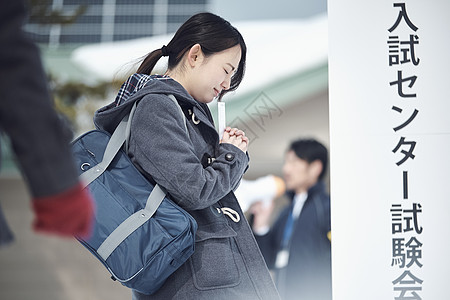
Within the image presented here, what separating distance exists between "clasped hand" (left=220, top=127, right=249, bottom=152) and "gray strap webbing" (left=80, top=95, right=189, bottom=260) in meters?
0.13

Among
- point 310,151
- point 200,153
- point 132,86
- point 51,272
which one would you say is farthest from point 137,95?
point 51,272

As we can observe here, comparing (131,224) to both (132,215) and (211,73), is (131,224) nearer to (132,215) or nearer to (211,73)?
(132,215)

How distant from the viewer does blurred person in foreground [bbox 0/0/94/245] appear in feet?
2.42

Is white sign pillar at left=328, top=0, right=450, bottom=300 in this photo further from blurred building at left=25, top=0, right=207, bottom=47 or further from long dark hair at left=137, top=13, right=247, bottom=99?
blurred building at left=25, top=0, right=207, bottom=47

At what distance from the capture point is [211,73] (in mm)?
1538

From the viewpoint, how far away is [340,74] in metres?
2.03

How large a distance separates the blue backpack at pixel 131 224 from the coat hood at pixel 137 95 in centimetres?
3

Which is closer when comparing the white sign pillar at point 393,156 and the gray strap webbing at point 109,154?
the gray strap webbing at point 109,154

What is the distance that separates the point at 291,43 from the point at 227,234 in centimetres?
417

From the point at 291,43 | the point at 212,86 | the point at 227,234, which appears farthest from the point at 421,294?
the point at 291,43

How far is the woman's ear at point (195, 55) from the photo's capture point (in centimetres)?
152

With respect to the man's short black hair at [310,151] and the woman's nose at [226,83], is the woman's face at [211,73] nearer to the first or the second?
the woman's nose at [226,83]

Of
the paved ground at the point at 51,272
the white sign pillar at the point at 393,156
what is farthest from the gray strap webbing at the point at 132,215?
the paved ground at the point at 51,272

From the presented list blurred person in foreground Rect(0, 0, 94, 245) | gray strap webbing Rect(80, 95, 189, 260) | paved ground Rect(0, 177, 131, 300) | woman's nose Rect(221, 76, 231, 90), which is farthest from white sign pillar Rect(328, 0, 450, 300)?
paved ground Rect(0, 177, 131, 300)
